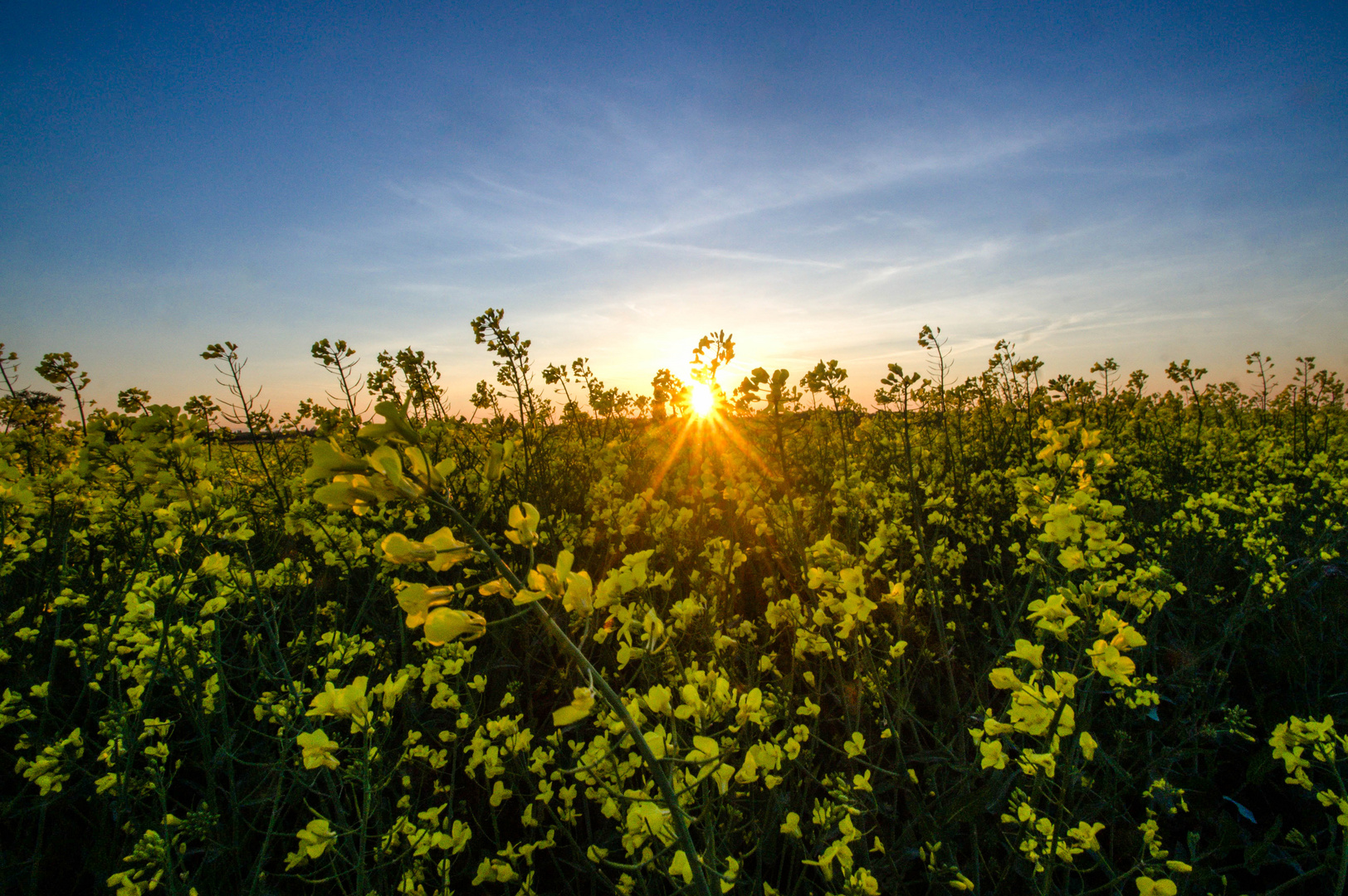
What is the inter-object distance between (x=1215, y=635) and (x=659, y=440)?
4888 mm

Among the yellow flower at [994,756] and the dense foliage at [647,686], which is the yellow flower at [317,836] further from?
the yellow flower at [994,756]

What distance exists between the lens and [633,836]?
4.11ft

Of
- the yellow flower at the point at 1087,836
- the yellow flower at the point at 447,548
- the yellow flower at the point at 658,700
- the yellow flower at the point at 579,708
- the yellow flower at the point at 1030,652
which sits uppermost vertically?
the yellow flower at the point at 447,548

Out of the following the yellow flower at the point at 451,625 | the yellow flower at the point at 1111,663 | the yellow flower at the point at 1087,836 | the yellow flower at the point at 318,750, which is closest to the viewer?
the yellow flower at the point at 451,625

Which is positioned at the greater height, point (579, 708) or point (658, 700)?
point (579, 708)

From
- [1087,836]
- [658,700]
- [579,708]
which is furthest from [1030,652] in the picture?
[579,708]

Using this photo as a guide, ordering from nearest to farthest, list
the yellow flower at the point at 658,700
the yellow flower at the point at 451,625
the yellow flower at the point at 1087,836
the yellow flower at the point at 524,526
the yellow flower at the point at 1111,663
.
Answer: the yellow flower at the point at 451,625, the yellow flower at the point at 524,526, the yellow flower at the point at 658,700, the yellow flower at the point at 1111,663, the yellow flower at the point at 1087,836

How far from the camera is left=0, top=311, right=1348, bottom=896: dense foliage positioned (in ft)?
4.22

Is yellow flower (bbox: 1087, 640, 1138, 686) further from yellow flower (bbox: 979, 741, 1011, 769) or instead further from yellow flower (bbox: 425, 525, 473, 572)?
yellow flower (bbox: 425, 525, 473, 572)

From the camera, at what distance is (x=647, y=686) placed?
1.84m

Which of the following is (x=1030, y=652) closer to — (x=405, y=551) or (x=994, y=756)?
(x=994, y=756)

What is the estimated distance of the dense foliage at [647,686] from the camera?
50.6 inches

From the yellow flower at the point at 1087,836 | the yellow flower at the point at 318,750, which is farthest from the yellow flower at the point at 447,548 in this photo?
the yellow flower at the point at 1087,836

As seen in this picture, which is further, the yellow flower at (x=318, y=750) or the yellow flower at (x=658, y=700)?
the yellow flower at (x=318, y=750)
